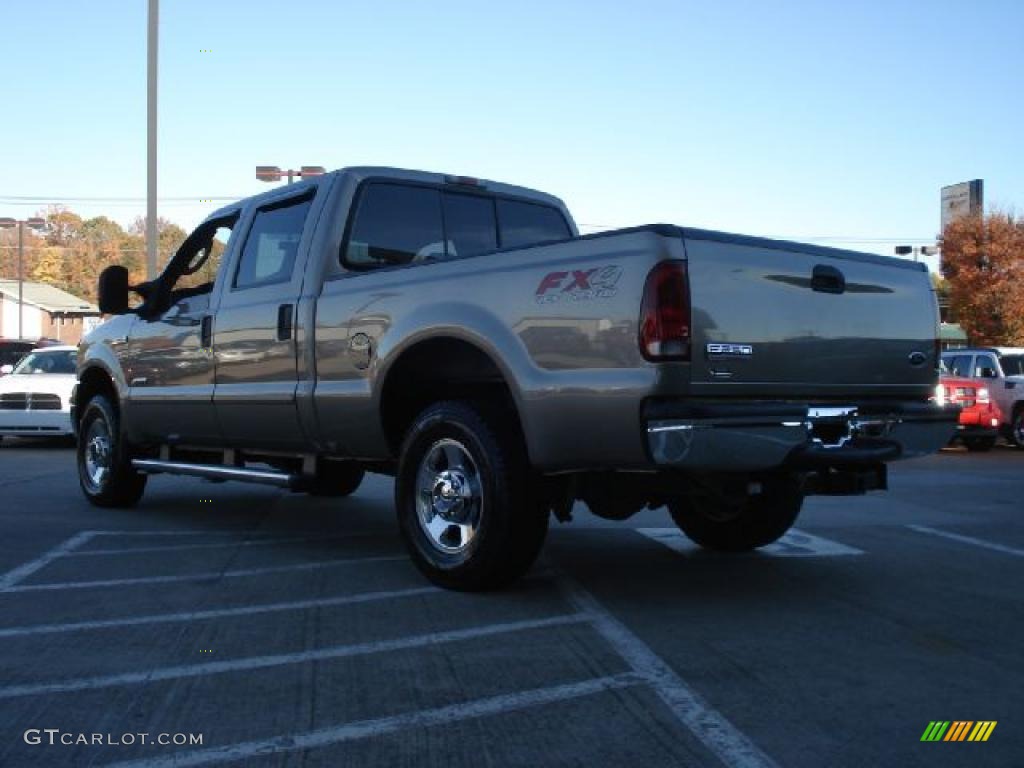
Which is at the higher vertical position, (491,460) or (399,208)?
(399,208)

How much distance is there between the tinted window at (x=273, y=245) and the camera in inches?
251

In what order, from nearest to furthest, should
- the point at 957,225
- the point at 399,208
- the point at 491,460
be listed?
the point at 491,460
the point at 399,208
the point at 957,225

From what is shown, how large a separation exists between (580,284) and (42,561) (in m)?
3.73

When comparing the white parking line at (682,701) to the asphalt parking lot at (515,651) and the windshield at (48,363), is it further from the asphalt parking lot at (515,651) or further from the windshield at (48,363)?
the windshield at (48,363)

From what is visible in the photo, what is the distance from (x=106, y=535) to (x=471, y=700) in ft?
14.6

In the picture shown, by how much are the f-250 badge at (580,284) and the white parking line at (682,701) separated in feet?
4.67

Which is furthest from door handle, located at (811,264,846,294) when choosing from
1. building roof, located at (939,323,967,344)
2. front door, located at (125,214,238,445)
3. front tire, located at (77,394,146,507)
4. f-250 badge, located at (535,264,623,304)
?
building roof, located at (939,323,967,344)

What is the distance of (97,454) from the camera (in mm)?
8523

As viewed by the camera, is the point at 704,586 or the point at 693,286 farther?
the point at 704,586

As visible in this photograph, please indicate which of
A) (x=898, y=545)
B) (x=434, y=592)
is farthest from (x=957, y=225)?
(x=434, y=592)

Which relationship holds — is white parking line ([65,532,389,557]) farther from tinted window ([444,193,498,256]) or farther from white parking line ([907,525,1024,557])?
white parking line ([907,525,1024,557])

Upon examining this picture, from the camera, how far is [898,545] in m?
6.84

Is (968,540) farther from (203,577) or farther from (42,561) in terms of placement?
(42,561)

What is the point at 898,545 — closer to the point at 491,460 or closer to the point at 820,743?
the point at 491,460
